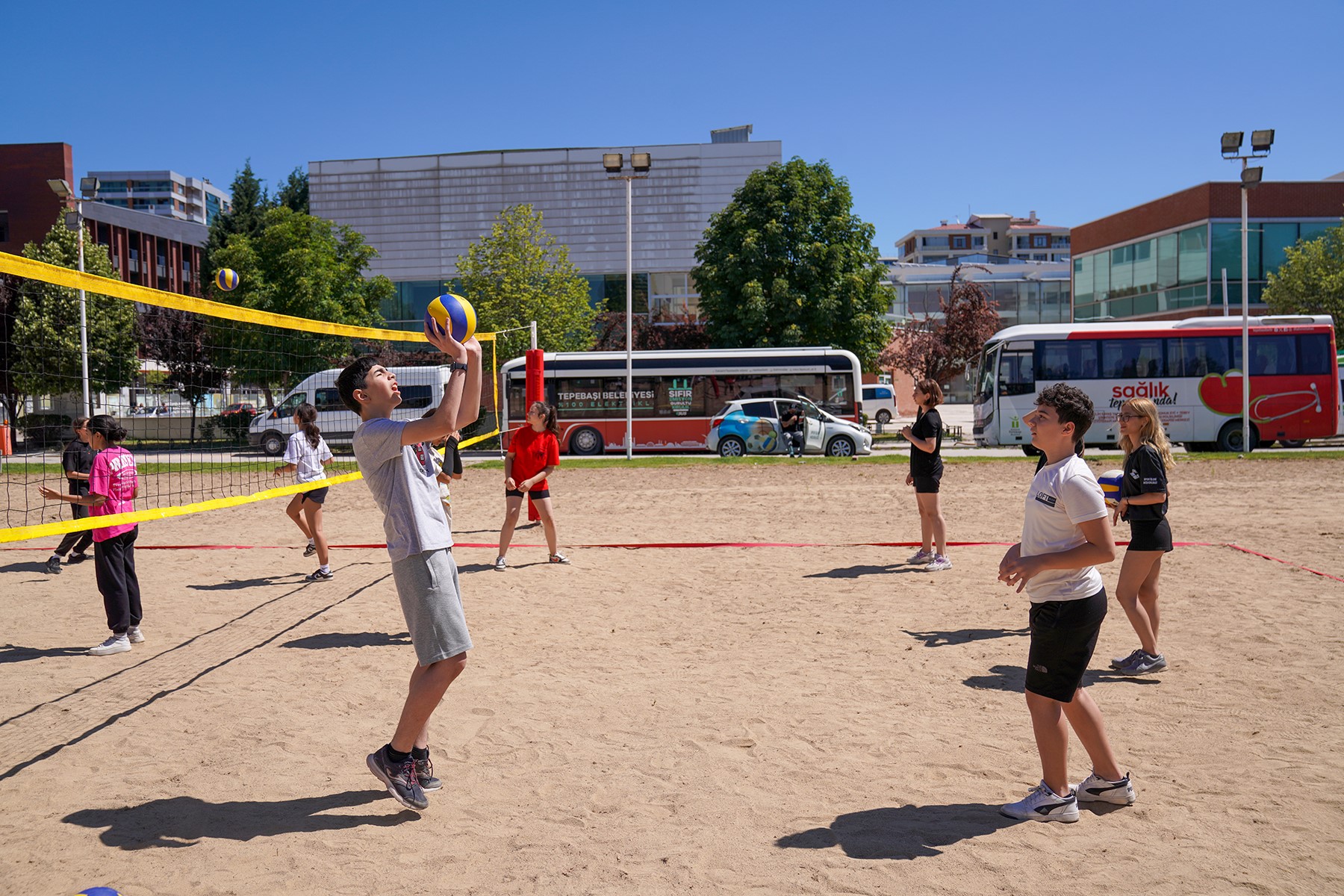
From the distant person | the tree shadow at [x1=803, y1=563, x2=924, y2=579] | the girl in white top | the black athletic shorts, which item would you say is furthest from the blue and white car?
the distant person

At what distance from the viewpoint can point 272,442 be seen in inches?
967

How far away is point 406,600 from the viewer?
395 cm

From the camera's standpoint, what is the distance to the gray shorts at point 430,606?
3.90 meters

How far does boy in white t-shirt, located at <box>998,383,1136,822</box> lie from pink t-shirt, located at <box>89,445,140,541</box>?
573cm

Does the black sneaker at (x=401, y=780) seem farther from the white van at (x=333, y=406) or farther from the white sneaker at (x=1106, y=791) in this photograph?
the white van at (x=333, y=406)

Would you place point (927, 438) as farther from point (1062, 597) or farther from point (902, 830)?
point (902, 830)

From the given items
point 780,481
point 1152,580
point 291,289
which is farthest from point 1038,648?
point 291,289

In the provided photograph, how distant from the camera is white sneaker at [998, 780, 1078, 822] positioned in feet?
12.4

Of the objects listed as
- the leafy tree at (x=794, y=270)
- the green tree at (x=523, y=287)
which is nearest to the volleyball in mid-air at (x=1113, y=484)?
the leafy tree at (x=794, y=270)

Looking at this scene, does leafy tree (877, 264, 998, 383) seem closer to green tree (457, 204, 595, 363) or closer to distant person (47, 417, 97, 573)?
green tree (457, 204, 595, 363)

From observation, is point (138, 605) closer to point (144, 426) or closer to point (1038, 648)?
point (144, 426)

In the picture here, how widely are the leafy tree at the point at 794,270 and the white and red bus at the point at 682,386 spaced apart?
6.70 meters

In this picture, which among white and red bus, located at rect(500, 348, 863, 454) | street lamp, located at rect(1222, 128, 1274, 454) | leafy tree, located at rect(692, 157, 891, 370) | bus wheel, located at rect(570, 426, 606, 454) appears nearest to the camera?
street lamp, located at rect(1222, 128, 1274, 454)

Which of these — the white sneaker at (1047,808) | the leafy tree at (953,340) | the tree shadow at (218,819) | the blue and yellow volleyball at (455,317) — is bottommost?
the tree shadow at (218,819)
